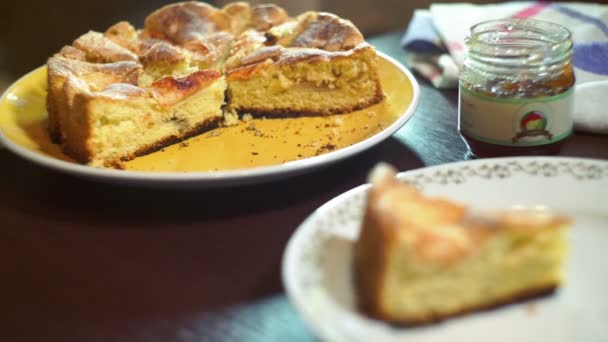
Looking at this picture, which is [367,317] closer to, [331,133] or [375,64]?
[331,133]

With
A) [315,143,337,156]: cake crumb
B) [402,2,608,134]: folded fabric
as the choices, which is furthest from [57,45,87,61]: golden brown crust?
[402,2,608,134]: folded fabric

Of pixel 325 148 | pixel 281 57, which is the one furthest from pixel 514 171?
pixel 281 57

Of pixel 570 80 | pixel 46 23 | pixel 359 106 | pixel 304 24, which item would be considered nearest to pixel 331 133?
pixel 359 106

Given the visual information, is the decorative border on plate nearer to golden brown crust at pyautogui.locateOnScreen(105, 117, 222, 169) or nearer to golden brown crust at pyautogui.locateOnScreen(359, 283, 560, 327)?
golden brown crust at pyautogui.locateOnScreen(359, 283, 560, 327)

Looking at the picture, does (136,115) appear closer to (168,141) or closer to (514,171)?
(168,141)

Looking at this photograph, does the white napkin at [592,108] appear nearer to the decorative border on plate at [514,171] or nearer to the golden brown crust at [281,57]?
the decorative border on plate at [514,171]
